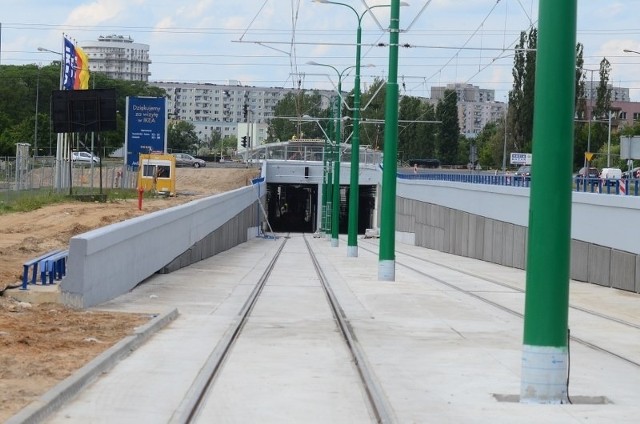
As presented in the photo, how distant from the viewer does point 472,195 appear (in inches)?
2014

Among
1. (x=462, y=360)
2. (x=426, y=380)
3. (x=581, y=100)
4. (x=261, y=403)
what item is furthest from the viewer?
(x=581, y=100)

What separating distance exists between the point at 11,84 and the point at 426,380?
406ft

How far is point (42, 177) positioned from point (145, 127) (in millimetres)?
12464

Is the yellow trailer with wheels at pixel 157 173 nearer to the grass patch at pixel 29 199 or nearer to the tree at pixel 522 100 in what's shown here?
the grass patch at pixel 29 199

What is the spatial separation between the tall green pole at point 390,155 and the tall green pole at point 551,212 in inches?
656

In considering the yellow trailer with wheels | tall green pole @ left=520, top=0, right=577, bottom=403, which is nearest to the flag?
the yellow trailer with wheels

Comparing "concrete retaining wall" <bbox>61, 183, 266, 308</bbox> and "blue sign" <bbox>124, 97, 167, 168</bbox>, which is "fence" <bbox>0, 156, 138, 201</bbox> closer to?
"blue sign" <bbox>124, 97, 167, 168</bbox>

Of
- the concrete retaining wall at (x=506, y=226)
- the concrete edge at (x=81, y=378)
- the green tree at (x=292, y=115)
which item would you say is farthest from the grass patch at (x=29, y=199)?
the green tree at (x=292, y=115)

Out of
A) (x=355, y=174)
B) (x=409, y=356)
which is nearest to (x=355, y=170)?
(x=355, y=174)

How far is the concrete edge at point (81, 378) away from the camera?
852cm

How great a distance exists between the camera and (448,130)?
420 feet

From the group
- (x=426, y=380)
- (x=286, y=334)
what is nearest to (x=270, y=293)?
(x=286, y=334)

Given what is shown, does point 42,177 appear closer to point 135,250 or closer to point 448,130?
point 135,250

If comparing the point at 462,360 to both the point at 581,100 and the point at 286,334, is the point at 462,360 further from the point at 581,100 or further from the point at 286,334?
the point at 581,100
